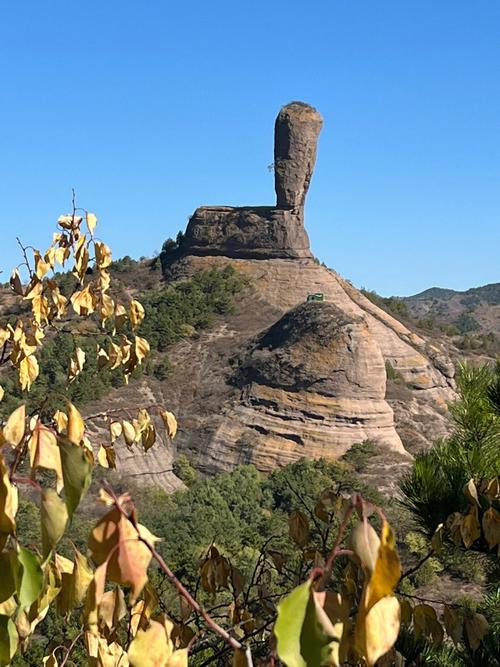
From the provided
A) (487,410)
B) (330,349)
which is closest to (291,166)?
(330,349)

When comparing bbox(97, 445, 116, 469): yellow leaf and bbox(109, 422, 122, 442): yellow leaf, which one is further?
bbox(109, 422, 122, 442): yellow leaf

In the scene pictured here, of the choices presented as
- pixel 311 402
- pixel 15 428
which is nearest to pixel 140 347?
pixel 15 428

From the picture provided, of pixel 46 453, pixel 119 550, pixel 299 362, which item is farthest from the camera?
pixel 299 362

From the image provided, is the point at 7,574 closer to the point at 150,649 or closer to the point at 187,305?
the point at 150,649

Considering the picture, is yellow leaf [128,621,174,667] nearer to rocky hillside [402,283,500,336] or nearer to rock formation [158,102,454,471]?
rock formation [158,102,454,471]

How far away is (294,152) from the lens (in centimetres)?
4300

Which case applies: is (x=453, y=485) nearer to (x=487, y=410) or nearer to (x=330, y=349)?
A: (x=487, y=410)

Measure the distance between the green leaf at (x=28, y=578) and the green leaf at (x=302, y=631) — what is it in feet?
1.57

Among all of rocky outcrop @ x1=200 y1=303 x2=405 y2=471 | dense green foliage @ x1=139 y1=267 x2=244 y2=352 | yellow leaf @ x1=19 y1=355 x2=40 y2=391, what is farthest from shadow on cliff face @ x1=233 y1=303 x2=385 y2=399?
yellow leaf @ x1=19 y1=355 x2=40 y2=391

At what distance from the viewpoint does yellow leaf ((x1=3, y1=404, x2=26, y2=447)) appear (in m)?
1.83

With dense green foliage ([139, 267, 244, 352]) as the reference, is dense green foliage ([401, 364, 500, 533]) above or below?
below

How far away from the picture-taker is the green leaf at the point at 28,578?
150 centimetres

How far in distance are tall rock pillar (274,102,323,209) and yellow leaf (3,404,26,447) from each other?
42.0 metres

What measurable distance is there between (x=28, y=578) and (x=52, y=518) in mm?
159
